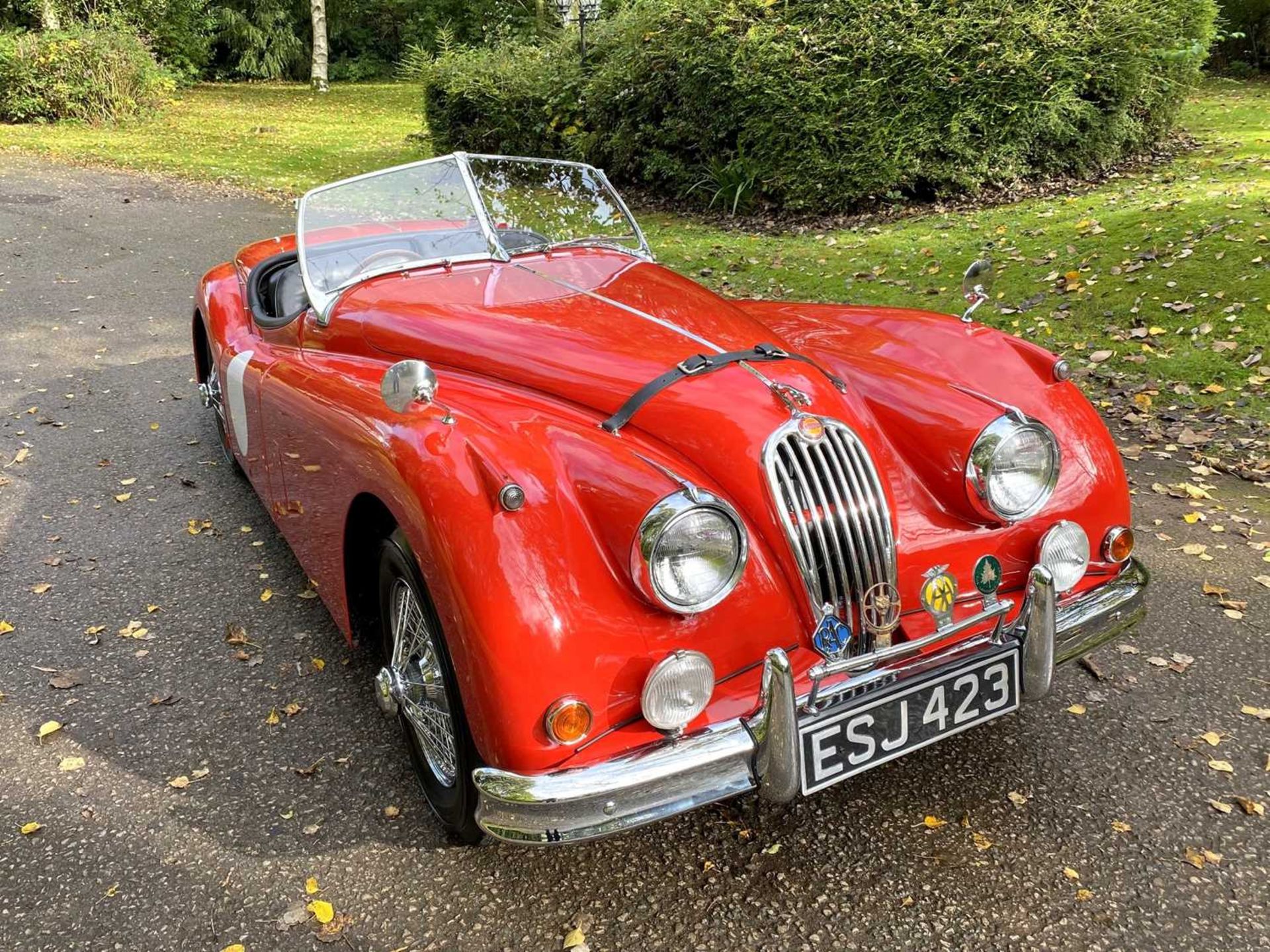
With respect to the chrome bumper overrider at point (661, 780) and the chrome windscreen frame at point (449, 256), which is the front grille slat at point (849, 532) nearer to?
the chrome bumper overrider at point (661, 780)

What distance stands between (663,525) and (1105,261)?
6529mm

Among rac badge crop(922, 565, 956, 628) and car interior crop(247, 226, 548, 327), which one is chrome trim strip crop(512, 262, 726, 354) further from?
rac badge crop(922, 565, 956, 628)

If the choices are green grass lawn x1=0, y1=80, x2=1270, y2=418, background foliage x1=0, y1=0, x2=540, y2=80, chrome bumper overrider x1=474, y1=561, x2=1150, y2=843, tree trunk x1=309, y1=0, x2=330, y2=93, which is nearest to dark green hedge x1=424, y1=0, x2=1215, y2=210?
green grass lawn x1=0, y1=80, x2=1270, y2=418

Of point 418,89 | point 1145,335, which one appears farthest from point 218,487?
point 418,89

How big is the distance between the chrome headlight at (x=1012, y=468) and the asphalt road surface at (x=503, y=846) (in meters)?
0.77

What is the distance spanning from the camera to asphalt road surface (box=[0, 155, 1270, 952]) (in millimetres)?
2201

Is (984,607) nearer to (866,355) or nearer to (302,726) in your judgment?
(866,355)

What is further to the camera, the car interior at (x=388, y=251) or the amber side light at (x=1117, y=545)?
the car interior at (x=388, y=251)

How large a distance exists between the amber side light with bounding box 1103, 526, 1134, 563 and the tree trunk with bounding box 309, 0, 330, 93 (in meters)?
25.6

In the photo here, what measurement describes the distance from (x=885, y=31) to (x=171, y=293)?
7340mm

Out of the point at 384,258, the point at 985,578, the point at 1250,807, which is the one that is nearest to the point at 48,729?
the point at 384,258

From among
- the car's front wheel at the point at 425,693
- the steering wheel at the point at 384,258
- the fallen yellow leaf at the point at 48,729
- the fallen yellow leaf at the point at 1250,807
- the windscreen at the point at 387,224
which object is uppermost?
the windscreen at the point at 387,224

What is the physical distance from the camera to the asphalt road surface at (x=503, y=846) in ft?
7.22

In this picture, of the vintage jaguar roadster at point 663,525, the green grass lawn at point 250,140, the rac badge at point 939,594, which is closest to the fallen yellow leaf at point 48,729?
the vintage jaguar roadster at point 663,525
